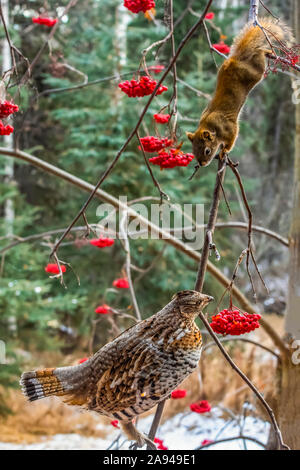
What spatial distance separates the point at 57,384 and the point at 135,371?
0.35ft

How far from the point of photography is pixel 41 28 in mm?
3906

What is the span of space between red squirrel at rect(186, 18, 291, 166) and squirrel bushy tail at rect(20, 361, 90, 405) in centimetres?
34

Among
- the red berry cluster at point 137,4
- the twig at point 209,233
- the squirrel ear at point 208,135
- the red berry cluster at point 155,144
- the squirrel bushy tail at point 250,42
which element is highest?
the red berry cluster at point 137,4

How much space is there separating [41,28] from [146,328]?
3672mm

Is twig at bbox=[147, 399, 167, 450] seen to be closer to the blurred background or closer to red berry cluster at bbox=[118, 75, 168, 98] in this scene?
red berry cluster at bbox=[118, 75, 168, 98]

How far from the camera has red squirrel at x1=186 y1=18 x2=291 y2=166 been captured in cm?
65

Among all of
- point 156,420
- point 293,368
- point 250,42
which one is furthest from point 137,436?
point 293,368

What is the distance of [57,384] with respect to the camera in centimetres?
71

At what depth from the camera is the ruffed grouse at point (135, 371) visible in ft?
2.21

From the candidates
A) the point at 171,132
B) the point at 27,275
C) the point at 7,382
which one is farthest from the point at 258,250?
the point at 171,132

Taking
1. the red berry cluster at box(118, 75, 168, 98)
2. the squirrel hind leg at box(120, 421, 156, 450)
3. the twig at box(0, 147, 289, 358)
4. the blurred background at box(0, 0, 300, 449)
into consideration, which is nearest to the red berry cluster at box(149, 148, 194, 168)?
the red berry cluster at box(118, 75, 168, 98)

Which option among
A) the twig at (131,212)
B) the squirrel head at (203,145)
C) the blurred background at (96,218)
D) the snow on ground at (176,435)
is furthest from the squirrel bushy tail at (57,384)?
the snow on ground at (176,435)

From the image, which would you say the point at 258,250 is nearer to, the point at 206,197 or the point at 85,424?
the point at 206,197

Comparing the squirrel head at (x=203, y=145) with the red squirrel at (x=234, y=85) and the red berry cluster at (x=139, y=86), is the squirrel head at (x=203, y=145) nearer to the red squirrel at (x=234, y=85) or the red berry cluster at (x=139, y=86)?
the red squirrel at (x=234, y=85)
